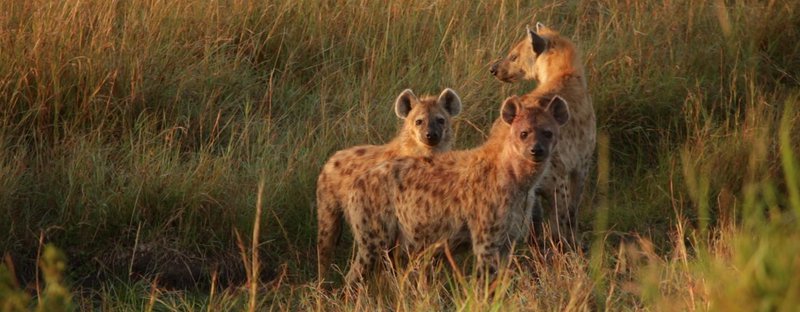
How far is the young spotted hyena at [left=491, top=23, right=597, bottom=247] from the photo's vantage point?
247 inches

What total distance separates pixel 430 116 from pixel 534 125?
0.69 metres

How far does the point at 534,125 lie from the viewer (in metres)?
5.60

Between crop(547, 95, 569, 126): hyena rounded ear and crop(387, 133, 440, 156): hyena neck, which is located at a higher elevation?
crop(547, 95, 569, 126): hyena rounded ear

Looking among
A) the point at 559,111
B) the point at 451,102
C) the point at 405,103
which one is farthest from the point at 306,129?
the point at 559,111

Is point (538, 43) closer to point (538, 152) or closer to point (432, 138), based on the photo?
point (432, 138)

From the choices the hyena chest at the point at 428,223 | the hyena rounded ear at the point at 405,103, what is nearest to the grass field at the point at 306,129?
the hyena chest at the point at 428,223

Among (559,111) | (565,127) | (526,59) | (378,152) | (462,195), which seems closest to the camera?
(462,195)

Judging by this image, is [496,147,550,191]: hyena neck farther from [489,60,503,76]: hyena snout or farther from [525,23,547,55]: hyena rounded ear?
[489,60,503,76]: hyena snout

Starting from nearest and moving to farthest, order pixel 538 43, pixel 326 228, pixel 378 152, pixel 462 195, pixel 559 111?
pixel 462 195
pixel 559 111
pixel 326 228
pixel 378 152
pixel 538 43

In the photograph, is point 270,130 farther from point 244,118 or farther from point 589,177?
point 589,177

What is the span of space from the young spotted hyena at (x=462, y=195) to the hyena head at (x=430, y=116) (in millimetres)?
224

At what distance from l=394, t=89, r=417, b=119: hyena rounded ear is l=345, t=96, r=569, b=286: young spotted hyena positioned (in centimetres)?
Result: 44

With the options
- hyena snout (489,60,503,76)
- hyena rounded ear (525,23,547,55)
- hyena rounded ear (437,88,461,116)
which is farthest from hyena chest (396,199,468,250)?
hyena snout (489,60,503,76)

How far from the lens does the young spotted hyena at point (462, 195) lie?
558 cm
